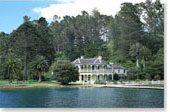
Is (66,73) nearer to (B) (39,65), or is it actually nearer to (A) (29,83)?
(B) (39,65)

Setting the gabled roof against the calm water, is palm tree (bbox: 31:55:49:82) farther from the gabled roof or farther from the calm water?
the calm water

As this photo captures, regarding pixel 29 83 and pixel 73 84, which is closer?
pixel 73 84

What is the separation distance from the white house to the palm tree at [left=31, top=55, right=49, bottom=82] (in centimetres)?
124

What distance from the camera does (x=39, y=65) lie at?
1523 cm

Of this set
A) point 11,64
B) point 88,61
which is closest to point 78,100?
point 88,61

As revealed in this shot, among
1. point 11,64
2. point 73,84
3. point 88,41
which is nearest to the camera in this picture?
point 88,41

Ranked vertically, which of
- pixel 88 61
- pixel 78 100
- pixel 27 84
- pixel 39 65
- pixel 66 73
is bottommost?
pixel 78 100

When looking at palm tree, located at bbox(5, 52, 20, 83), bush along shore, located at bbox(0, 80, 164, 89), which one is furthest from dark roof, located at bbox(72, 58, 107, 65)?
palm tree, located at bbox(5, 52, 20, 83)

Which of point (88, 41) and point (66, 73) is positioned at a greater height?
point (88, 41)

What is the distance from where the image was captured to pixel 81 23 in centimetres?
1392

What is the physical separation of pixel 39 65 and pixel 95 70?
8.18 ft

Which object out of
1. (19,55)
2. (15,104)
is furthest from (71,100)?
(19,55)

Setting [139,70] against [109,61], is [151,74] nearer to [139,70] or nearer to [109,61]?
[139,70]

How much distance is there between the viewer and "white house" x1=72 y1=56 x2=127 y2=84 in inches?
588
